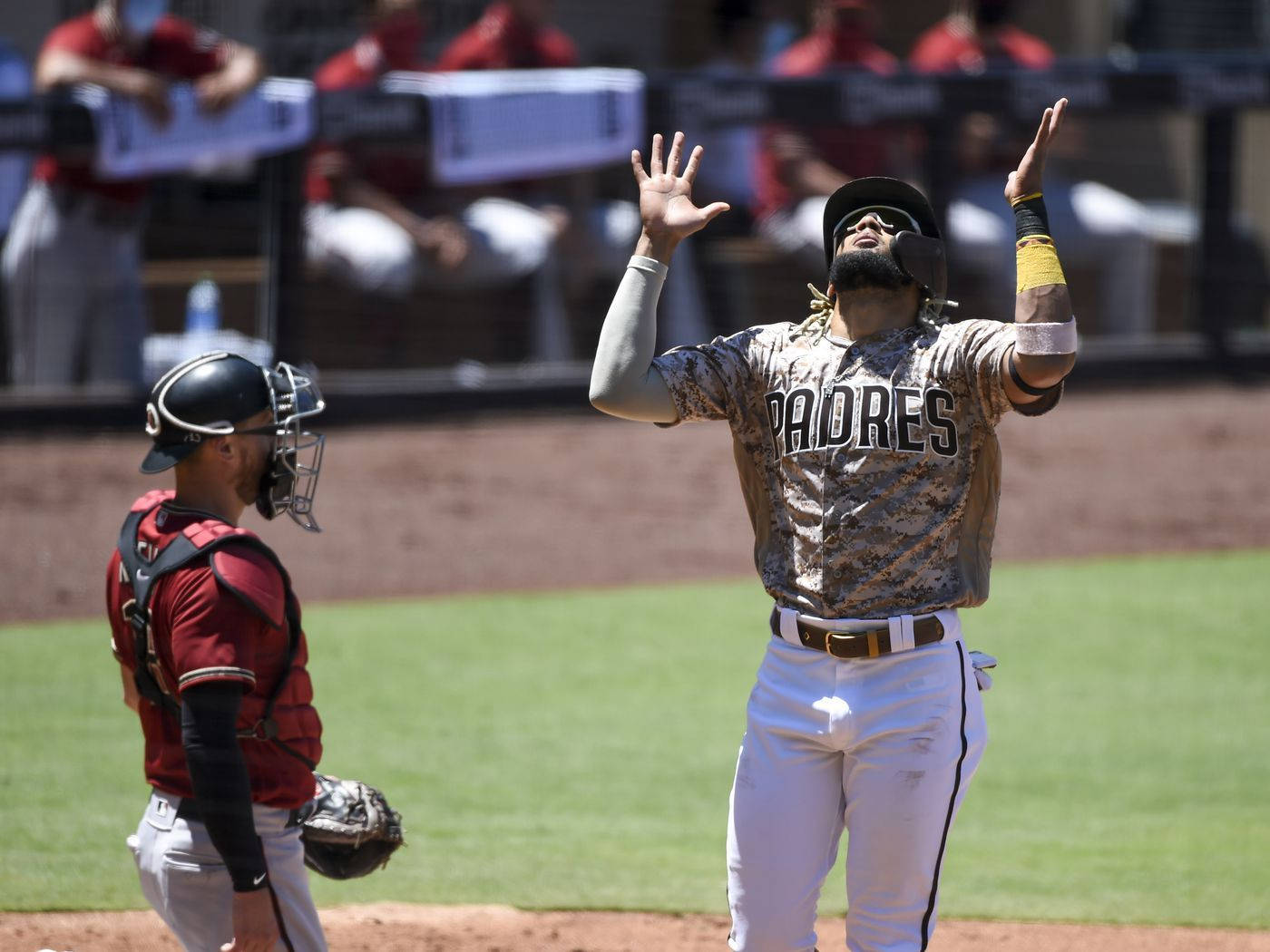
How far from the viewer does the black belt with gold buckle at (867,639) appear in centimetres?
301

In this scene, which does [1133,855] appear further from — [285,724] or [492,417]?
[492,417]

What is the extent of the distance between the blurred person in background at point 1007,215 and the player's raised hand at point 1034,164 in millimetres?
7484

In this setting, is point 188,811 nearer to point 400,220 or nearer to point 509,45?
point 400,220

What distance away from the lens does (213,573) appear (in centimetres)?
267

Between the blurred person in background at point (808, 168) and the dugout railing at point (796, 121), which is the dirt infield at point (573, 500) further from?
the blurred person in background at point (808, 168)

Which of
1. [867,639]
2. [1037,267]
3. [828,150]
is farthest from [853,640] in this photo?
[828,150]

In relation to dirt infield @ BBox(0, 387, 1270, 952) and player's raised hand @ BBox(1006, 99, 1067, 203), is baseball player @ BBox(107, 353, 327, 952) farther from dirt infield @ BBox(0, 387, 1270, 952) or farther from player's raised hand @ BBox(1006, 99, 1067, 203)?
dirt infield @ BBox(0, 387, 1270, 952)

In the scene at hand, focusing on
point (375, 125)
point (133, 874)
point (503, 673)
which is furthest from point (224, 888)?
point (375, 125)

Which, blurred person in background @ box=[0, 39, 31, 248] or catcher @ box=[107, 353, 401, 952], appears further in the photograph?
blurred person in background @ box=[0, 39, 31, 248]

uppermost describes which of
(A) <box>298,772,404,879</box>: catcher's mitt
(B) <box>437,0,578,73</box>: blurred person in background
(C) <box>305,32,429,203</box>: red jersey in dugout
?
(B) <box>437,0,578,73</box>: blurred person in background

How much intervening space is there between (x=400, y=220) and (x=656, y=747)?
4.64 m

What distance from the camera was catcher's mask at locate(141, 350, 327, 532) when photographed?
281 centimetres

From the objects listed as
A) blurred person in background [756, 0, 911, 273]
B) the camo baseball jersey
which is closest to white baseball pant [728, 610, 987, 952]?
the camo baseball jersey

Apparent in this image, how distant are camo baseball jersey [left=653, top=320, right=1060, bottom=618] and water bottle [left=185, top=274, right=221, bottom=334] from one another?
248 inches
